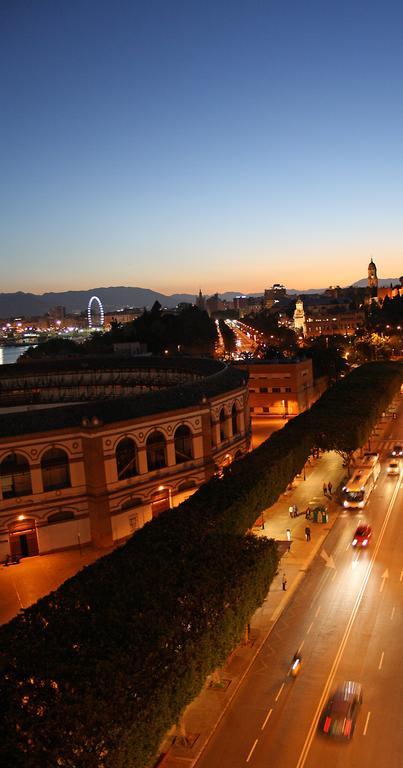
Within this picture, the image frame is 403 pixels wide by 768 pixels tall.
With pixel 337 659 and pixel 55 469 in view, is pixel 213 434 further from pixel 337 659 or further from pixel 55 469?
pixel 337 659

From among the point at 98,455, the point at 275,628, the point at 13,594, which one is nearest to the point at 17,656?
the point at 275,628

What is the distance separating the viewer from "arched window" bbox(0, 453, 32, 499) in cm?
3913

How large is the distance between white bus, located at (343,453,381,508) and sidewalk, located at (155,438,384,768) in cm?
127

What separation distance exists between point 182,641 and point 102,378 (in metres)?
59.8

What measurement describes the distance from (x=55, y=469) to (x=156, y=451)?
715 cm

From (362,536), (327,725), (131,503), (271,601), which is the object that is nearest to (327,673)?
(327,725)

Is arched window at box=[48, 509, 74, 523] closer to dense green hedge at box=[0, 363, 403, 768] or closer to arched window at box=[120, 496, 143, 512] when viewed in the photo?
arched window at box=[120, 496, 143, 512]

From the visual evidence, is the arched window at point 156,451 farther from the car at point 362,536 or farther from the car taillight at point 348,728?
the car taillight at point 348,728

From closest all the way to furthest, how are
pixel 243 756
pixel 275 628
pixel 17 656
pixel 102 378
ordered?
pixel 17 656
pixel 243 756
pixel 275 628
pixel 102 378

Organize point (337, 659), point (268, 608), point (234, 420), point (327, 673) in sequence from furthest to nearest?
1. point (234, 420)
2. point (268, 608)
3. point (337, 659)
4. point (327, 673)

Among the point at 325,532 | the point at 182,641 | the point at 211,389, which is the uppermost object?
the point at 211,389

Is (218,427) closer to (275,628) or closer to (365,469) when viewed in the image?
(365,469)

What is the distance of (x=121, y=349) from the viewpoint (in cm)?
11988

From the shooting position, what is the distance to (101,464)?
40.2 meters
